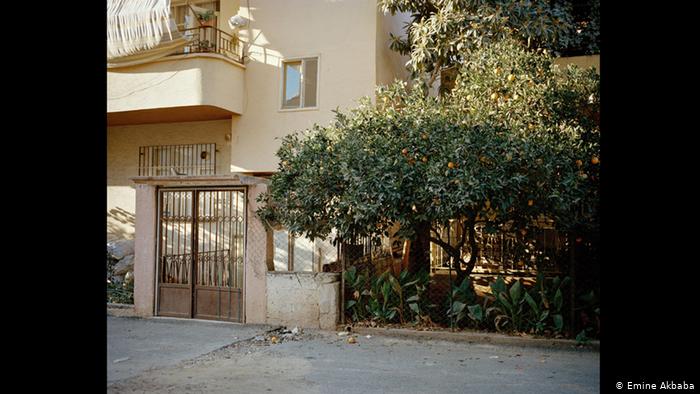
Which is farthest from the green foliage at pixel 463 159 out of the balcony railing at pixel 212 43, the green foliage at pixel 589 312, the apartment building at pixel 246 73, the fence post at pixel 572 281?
the balcony railing at pixel 212 43

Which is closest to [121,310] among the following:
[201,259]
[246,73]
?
[201,259]

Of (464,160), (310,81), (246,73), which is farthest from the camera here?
(246,73)

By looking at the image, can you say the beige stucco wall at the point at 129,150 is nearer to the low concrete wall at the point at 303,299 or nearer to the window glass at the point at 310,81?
the window glass at the point at 310,81

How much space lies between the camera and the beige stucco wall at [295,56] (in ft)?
40.7

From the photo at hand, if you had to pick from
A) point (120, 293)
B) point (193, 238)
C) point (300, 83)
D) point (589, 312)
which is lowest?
point (120, 293)

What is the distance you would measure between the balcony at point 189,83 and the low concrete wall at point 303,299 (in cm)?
523

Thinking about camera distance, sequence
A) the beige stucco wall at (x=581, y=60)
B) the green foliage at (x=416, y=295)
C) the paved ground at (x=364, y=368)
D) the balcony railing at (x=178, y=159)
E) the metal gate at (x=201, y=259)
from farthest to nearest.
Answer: the balcony railing at (x=178, y=159), the beige stucco wall at (x=581, y=60), the metal gate at (x=201, y=259), the green foliage at (x=416, y=295), the paved ground at (x=364, y=368)

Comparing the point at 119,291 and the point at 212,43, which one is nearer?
the point at 119,291

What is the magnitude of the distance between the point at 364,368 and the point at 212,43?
30.4 feet

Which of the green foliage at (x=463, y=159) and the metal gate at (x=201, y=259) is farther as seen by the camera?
the metal gate at (x=201, y=259)

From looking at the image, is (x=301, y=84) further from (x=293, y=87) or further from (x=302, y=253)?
(x=302, y=253)

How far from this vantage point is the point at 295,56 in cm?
1291
